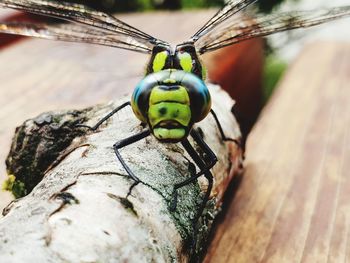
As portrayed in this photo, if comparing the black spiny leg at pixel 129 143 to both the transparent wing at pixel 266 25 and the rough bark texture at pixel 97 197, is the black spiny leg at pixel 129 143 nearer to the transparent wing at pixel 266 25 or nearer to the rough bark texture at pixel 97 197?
the rough bark texture at pixel 97 197

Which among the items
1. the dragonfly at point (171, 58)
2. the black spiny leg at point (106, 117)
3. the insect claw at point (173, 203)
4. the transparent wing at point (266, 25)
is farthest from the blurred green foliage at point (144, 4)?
the insect claw at point (173, 203)

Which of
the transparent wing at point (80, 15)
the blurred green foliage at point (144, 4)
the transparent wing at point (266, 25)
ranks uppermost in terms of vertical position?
the transparent wing at point (80, 15)

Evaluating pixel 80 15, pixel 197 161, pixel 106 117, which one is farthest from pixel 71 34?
pixel 197 161

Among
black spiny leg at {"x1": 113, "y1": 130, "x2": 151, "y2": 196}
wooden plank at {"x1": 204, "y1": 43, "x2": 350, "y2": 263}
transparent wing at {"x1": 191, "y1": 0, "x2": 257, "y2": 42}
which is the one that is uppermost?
transparent wing at {"x1": 191, "y1": 0, "x2": 257, "y2": 42}

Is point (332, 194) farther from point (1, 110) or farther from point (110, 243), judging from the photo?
point (1, 110)

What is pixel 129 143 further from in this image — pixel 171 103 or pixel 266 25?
pixel 266 25

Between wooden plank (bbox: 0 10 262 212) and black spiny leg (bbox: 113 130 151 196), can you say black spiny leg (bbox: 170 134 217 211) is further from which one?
wooden plank (bbox: 0 10 262 212)

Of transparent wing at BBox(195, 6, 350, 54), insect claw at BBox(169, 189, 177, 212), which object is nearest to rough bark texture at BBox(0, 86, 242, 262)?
insect claw at BBox(169, 189, 177, 212)
